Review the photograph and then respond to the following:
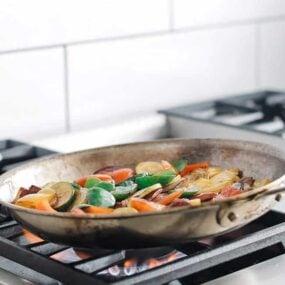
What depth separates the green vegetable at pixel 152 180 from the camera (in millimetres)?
1029

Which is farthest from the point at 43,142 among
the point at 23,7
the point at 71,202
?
the point at 71,202

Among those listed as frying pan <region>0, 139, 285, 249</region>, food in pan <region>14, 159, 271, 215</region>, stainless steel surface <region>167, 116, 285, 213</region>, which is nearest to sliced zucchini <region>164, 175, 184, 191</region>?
food in pan <region>14, 159, 271, 215</region>

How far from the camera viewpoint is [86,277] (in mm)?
908

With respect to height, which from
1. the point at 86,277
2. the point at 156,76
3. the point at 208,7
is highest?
the point at 208,7

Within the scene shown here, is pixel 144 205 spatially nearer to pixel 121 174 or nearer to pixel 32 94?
pixel 121 174

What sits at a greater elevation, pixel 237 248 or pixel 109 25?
pixel 109 25

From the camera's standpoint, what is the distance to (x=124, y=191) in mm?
1013

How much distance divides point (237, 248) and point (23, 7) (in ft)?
1.99

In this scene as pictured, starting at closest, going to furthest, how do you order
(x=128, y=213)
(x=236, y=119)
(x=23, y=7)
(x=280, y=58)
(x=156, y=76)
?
(x=128, y=213) → (x=23, y=7) → (x=236, y=119) → (x=156, y=76) → (x=280, y=58)

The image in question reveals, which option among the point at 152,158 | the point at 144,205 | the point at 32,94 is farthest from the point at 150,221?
the point at 32,94

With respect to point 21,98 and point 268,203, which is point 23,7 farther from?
point 268,203

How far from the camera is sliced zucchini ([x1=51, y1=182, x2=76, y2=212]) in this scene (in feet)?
3.25

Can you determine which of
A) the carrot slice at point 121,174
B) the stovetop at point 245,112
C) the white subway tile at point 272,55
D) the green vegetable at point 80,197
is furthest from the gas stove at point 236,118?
the green vegetable at point 80,197

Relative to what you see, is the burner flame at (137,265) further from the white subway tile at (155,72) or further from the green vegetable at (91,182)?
the white subway tile at (155,72)
